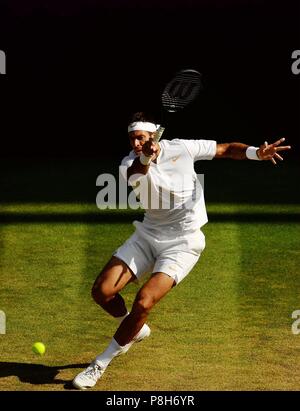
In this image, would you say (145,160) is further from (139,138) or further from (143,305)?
(143,305)

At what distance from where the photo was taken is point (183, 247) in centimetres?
795

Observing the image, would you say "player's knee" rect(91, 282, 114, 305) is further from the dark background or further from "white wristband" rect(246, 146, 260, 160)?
the dark background

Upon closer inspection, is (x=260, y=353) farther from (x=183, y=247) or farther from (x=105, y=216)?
(x=105, y=216)

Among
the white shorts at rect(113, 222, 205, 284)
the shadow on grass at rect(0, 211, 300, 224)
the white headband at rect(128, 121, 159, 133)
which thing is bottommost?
the shadow on grass at rect(0, 211, 300, 224)

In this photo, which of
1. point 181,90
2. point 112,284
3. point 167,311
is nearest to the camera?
point 112,284

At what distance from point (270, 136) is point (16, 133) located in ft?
12.7

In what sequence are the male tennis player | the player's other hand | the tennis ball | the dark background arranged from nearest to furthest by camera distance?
1. the player's other hand
2. the male tennis player
3. the tennis ball
4. the dark background

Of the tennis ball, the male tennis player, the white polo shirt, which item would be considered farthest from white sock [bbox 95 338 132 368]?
the white polo shirt

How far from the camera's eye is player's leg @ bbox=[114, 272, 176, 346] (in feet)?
24.7

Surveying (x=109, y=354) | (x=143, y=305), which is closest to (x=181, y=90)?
(x=143, y=305)

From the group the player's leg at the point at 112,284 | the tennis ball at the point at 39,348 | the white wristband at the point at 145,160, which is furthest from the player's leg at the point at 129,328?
the white wristband at the point at 145,160

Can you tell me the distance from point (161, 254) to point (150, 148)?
0.88 metres

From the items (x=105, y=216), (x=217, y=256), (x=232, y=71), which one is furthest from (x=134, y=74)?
(x=217, y=256)

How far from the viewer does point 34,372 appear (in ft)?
25.8
